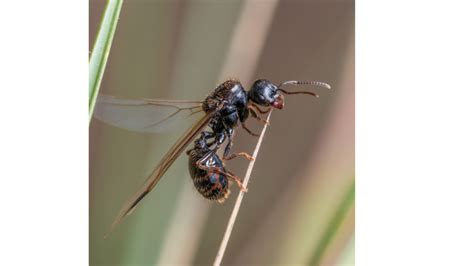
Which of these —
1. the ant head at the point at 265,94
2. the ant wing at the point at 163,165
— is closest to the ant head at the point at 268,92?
the ant head at the point at 265,94

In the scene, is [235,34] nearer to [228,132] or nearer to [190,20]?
[190,20]

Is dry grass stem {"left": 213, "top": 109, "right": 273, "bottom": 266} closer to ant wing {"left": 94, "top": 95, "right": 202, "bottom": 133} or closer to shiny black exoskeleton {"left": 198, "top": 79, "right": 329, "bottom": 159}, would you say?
shiny black exoskeleton {"left": 198, "top": 79, "right": 329, "bottom": 159}

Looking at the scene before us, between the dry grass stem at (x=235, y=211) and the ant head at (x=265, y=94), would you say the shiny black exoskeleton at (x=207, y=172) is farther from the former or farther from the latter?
the ant head at (x=265, y=94)

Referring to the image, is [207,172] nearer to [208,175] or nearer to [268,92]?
[208,175]
